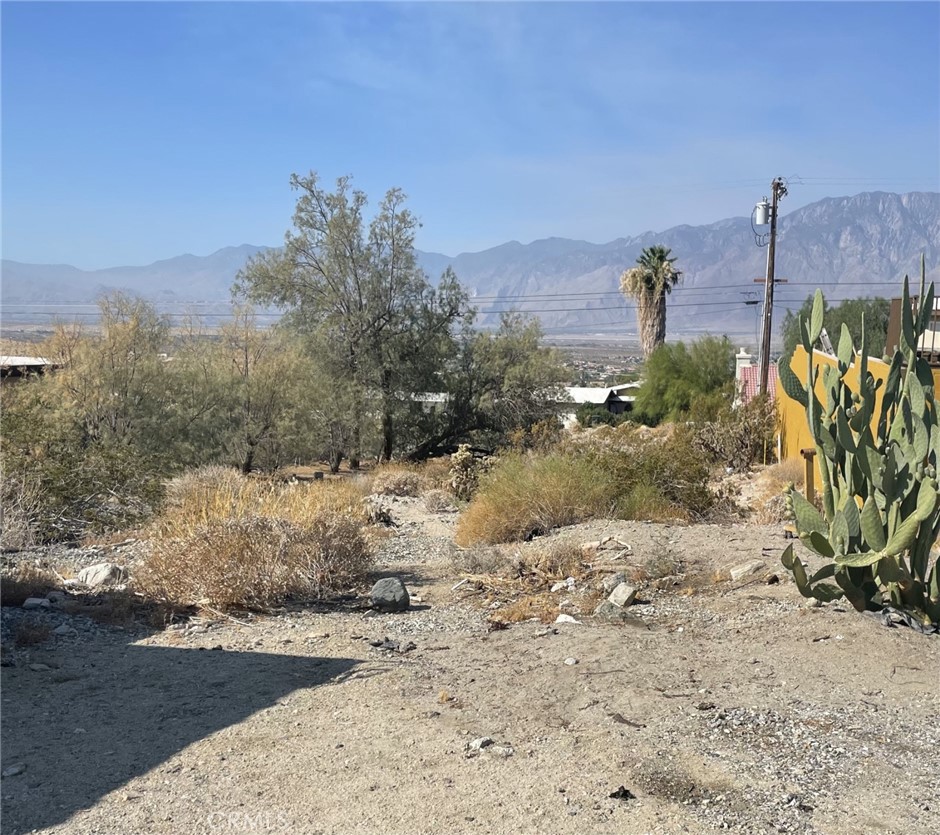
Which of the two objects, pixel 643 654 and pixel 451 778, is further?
pixel 643 654

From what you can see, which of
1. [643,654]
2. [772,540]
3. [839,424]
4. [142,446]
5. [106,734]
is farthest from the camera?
[142,446]

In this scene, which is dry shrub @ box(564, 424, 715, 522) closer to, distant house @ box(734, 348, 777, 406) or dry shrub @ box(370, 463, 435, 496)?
dry shrub @ box(370, 463, 435, 496)

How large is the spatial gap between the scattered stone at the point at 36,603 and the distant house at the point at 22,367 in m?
20.2

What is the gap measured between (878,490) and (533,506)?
18.2 ft

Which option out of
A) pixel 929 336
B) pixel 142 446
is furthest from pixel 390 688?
pixel 142 446

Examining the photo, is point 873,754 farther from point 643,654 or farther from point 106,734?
point 106,734

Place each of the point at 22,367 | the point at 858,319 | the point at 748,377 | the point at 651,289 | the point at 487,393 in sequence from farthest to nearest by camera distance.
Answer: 1. the point at 651,289
2. the point at 858,319
3. the point at 748,377
4. the point at 487,393
5. the point at 22,367

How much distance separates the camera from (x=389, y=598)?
323 inches

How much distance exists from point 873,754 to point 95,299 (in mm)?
27062

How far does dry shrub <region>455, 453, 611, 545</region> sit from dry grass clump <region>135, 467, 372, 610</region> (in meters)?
2.55

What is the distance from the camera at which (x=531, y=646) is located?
21.9 feet

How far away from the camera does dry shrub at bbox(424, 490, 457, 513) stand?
16.9m
